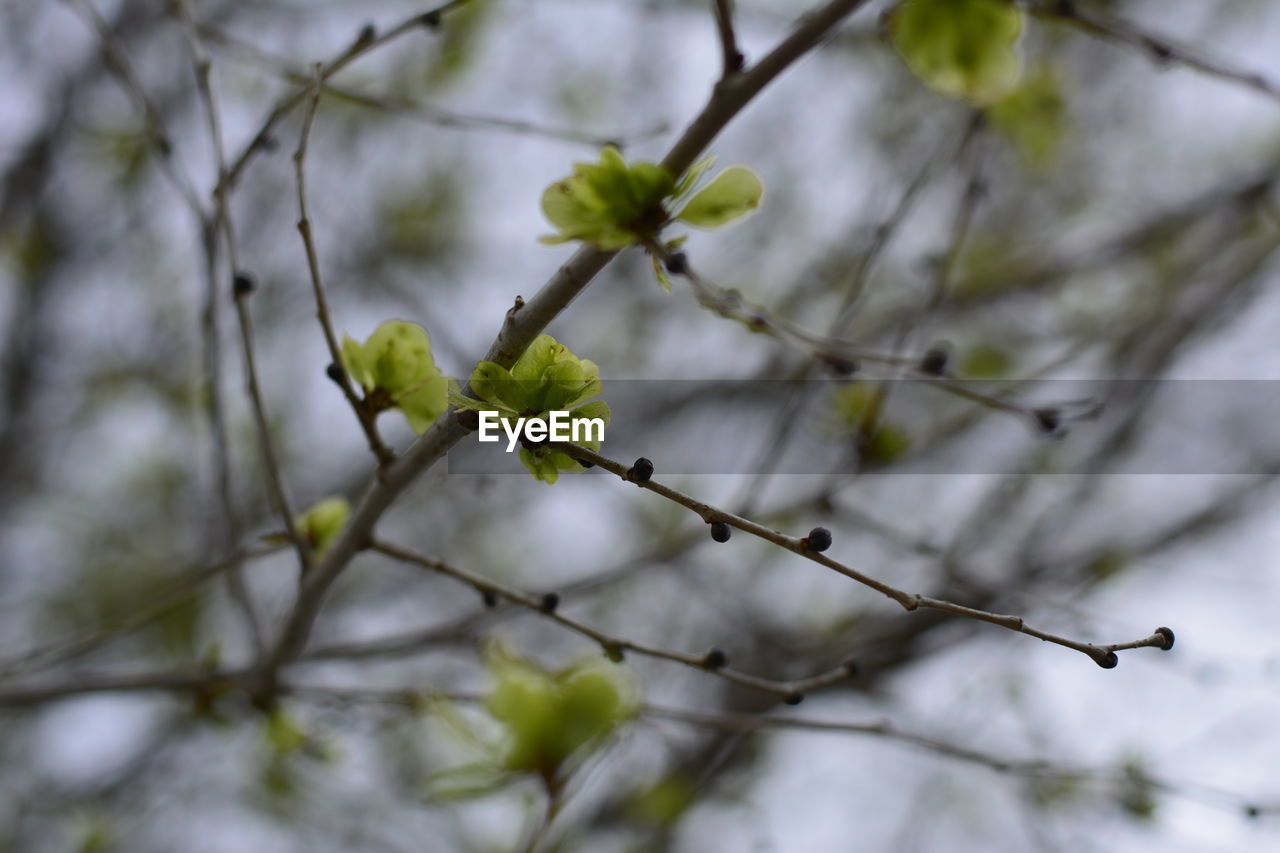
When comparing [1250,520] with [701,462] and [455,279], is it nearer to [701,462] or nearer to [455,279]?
[701,462]

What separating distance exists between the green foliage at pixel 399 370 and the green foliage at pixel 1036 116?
2.13 meters

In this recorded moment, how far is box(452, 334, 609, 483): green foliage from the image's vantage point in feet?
3.21

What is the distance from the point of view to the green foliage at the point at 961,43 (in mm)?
1239

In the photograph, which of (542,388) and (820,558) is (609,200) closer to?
(542,388)

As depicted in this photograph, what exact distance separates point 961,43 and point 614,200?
63 centimetres

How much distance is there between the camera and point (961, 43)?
4.17 ft

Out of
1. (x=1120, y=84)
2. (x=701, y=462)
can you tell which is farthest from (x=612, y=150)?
(x=1120, y=84)

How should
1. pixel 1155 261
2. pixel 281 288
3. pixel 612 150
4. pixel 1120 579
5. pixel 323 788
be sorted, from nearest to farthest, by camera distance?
pixel 612 150 < pixel 323 788 < pixel 1120 579 < pixel 1155 261 < pixel 281 288

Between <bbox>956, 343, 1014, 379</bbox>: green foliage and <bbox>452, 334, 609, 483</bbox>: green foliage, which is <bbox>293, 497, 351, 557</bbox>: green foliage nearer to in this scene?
<bbox>452, 334, 609, 483</bbox>: green foliage

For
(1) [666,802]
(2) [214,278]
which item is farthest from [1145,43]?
(1) [666,802]

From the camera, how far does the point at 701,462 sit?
395 centimetres

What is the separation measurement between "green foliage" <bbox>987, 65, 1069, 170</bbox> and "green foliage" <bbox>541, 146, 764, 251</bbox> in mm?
2112

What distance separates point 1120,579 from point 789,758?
5.25 ft

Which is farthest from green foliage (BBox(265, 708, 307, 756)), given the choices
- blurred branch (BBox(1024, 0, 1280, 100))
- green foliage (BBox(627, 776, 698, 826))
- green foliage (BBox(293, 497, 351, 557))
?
blurred branch (BBox(1024, 0, 1280, 100))
